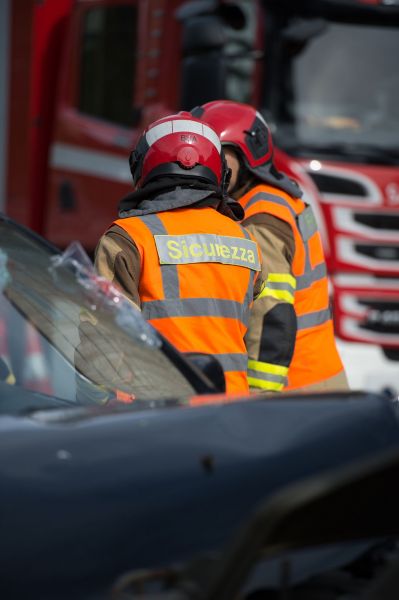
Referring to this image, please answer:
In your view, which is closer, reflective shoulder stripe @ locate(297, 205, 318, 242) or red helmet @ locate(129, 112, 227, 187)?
red helmet @ locate(129, 112, 227, 187)

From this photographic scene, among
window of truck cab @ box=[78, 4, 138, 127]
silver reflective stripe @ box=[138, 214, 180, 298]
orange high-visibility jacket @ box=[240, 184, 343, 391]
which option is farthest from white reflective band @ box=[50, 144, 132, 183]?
silver reflective stripe @ box=[138, 214, 180, 298]

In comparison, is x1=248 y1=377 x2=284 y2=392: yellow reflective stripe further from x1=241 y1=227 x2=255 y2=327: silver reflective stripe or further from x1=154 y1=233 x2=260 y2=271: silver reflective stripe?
x1=154 y1=233 x2=260 y2=271: silver reflective stripe

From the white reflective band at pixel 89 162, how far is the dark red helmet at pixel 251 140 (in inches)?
154

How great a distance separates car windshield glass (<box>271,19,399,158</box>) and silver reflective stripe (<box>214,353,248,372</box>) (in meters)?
→ 4.35

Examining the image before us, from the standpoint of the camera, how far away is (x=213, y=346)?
4.15 meters

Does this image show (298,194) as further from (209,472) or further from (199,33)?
(199,33)

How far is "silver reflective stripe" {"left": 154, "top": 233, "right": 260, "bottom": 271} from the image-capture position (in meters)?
4.11

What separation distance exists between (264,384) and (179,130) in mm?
871

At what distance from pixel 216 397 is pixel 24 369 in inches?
17.5

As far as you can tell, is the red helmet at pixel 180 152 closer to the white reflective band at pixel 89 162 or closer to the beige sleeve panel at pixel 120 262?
the beige sleeve panel at pixel 120 262

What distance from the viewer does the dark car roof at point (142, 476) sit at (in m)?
2.45

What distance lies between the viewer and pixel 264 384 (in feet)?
15.3

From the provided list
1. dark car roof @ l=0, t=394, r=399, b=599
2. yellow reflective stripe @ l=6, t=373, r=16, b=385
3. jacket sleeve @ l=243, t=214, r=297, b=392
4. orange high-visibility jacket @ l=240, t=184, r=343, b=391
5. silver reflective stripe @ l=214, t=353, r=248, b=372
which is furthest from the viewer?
orange high-visibility jacket @ l=240, t=184, r=343, b=391

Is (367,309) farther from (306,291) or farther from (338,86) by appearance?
(306,291)
